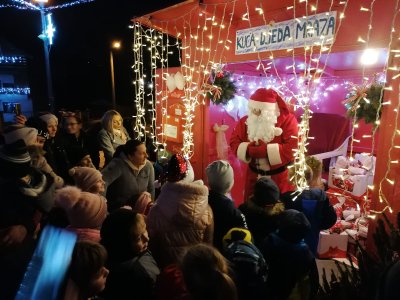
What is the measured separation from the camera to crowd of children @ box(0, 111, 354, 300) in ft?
5.29

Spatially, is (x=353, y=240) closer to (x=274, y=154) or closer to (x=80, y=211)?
(x=274, y=154)

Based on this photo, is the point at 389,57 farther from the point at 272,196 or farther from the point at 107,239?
the point at 107,239

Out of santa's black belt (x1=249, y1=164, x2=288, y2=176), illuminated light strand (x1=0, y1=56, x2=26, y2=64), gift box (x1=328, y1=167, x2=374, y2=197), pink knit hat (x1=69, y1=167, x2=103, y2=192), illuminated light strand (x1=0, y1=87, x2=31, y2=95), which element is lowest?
gift box (x1=328, y1=167, x2=374, y2=197)

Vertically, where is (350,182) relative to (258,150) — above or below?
below

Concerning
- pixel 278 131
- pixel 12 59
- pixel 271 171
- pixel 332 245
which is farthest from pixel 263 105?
pixel 12 59

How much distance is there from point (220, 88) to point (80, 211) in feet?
13.0

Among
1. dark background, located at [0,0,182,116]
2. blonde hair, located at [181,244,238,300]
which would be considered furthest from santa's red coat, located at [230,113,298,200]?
dark background, located at [0,0,182,116]

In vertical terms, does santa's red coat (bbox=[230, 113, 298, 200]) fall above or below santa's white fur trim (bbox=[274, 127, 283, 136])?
below

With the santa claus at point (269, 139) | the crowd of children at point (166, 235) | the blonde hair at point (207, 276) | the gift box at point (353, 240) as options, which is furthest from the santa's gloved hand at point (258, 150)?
the blonde hair at point (207, 276)

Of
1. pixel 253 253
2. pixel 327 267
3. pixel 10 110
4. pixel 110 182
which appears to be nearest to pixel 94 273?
pixel 253 253

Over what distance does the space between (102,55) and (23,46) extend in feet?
20.2

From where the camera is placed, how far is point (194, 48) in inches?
235

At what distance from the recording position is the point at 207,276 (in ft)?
5.03

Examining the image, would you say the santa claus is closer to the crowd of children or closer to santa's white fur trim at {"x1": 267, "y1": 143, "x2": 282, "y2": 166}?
santa's white fur trim at {"x1": 267, "y1": 143, "x2": 282, "y2": 166}
